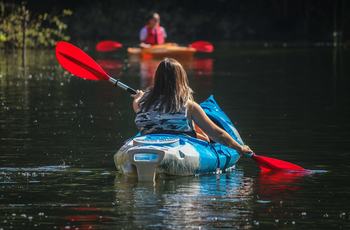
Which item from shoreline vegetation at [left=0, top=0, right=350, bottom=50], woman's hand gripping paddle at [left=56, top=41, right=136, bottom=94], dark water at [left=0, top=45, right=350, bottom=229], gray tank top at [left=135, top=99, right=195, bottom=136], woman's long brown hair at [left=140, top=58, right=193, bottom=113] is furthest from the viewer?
shoreline vegetation at [left=0, top=0, right=350, bottom=50]

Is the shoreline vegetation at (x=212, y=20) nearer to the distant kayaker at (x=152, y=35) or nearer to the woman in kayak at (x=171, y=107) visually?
the distant kayaker at (x=152, y=35)

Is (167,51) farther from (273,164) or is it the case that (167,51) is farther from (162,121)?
(162,121)

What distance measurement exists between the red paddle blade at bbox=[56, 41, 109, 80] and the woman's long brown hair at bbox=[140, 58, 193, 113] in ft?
7.04

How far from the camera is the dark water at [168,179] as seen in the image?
9875 mm

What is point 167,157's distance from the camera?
1159 centimetres

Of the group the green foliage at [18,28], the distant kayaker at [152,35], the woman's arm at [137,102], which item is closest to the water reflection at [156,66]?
the distant kayaker at [152,35]

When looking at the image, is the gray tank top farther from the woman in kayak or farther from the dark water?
the dark water

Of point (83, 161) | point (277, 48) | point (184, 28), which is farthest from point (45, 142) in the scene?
point (184, 28)

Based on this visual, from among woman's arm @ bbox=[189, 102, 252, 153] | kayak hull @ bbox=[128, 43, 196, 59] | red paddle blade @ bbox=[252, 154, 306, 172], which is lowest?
red paddle blade @ bbox=[252, 154, 306, 172]

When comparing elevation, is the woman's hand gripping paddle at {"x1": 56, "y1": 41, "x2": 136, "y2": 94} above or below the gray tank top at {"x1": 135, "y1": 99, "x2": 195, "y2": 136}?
above

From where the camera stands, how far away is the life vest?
36.8 meters

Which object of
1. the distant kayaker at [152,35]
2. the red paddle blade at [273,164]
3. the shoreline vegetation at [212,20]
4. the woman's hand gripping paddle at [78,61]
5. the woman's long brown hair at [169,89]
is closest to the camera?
the woman's long brown hair at [169,89]

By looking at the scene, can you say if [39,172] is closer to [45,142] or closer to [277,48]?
[45,142]

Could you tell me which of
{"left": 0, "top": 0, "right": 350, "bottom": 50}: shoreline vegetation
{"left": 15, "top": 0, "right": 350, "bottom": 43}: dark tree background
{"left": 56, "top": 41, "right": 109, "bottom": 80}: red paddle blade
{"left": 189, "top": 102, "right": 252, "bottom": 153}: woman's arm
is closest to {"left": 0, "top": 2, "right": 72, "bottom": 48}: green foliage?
{"left": 0, "top": 0, "right": 350, "bottom": 50}: shoreline vegetation
